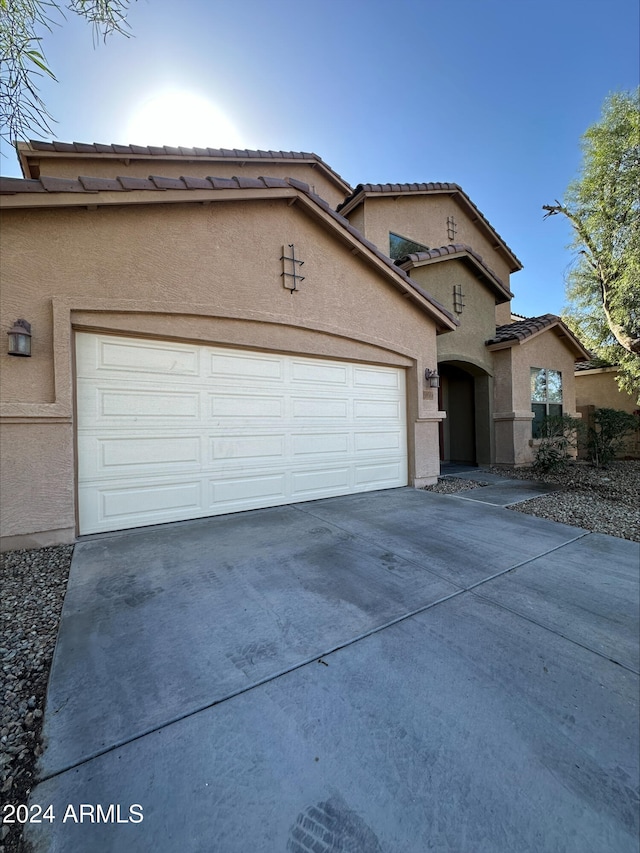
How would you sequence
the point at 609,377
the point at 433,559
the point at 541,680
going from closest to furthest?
the point at 541,680 < the point at 433,559 < the point at 609,377

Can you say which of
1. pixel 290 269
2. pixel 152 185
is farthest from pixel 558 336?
pixel 152 185

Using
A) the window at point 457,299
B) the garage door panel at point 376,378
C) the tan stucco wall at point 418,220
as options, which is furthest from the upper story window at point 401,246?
the garage door panel at point 376,378

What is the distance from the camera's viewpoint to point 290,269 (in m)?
5.70

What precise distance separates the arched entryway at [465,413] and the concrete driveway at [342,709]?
683 cm

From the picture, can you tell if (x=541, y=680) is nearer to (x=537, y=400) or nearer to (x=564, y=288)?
(x=537, y=400)

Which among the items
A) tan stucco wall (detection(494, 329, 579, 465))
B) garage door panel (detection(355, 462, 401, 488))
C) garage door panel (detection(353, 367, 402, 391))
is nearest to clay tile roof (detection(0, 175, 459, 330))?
garage door panel (detection(353, 367, 402, 391))

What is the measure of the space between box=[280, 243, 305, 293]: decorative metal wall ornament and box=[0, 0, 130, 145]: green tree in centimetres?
299

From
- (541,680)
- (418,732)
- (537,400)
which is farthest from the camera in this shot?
(537,400)

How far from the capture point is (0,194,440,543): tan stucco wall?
12.8ft

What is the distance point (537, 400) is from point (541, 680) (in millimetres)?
9891

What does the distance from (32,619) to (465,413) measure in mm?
10808

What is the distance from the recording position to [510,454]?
31.3 feet

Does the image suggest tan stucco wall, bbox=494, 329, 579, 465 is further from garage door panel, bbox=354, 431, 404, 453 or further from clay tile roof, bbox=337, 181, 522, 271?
clay tile roof, bbox=337, 181, 522, 271

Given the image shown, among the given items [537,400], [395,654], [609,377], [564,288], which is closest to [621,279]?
[564,288]
